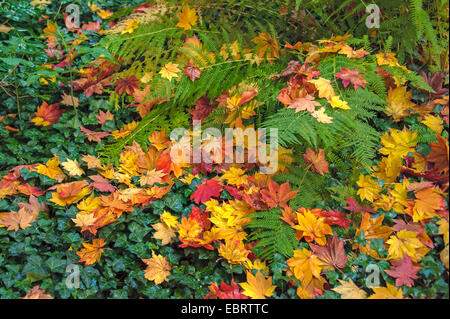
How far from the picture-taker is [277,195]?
155cm

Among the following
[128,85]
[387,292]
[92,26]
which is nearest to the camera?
[387,292]

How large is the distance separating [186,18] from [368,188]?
1.25m

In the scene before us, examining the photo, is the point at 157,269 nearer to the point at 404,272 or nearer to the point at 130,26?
the point at 404,272

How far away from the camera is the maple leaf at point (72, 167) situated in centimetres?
179

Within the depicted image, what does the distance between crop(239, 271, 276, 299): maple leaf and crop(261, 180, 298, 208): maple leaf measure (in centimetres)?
29

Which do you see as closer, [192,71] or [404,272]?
[404,272]

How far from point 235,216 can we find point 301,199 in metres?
0.27

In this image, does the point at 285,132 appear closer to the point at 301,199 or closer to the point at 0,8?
the point at 301,199

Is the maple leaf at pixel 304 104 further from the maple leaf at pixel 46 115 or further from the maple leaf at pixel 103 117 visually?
the maple leaf at pixel 46 115

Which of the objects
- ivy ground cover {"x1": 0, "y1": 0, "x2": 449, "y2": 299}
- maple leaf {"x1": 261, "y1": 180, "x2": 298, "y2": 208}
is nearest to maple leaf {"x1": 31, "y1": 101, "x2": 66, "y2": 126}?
ivy ground cover {"x1": 0, "y1": 0, "x2": 449, "y2": 299}

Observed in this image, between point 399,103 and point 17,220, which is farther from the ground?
point 399,103

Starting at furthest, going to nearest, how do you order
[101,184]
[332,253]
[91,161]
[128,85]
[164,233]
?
[128,85] → [91,161] → [101,184] → [164,233] → [332,253]

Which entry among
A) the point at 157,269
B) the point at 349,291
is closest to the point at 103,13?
the point at 157,269

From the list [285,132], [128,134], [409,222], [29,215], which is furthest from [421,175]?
[29,215]
